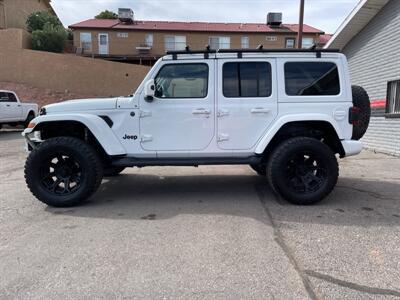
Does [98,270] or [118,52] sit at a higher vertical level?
[118,52]

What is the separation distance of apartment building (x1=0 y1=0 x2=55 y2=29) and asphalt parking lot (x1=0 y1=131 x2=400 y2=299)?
34.0 metres

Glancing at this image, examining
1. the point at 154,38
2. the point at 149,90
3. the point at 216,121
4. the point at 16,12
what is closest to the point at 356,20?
the point at 216,121

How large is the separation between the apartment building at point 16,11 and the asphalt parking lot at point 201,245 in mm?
34024

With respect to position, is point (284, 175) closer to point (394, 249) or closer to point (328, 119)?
point (328, 119)

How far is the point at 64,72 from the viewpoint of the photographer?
29641 mm

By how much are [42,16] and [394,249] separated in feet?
137

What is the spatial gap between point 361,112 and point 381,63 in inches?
254

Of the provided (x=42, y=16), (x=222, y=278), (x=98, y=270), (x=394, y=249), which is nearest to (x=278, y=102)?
Answer: (x=394, y=249)

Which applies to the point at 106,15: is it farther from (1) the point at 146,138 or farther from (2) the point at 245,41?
(1) the point at 146,138

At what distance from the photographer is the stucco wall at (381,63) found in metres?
10.7

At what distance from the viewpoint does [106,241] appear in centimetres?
431

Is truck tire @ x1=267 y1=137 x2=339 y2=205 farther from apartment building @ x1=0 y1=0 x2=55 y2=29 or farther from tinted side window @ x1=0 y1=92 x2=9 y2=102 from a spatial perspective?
apartment building @ x1=0 y1=0 x2=55 y2=29

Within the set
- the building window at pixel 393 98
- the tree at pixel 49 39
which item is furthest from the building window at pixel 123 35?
the building window at pixel 393 98

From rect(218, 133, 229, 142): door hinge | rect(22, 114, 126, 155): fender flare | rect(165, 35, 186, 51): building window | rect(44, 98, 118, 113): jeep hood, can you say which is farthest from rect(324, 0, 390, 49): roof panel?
rect(165, 35, 186, 51): building window
